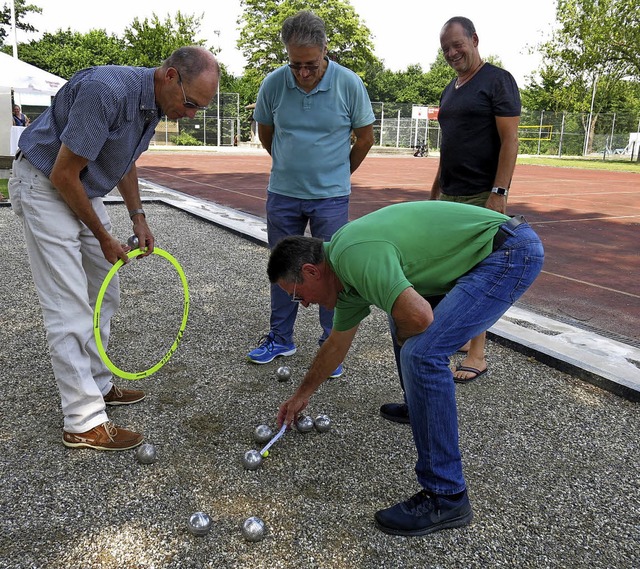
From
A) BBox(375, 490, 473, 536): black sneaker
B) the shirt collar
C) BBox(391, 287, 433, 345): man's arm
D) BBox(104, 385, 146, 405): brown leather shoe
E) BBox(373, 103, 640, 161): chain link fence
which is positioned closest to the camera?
BBox(391, 287, 433, 345): man's arm

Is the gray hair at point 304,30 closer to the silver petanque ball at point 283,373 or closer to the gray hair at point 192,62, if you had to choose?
the gray hair at point 192,62

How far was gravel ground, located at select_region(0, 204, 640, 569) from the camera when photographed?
2.50 m

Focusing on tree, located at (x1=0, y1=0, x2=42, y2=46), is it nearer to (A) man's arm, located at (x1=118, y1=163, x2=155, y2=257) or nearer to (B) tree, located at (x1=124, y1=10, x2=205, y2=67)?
(B) tree, located at (x1=124, y1=10, x2=205, y2=67)

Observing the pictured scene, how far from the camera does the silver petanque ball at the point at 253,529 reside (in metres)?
2.50

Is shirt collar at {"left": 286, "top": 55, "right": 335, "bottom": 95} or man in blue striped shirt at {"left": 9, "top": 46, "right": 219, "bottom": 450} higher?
shirt collar at {"left": 286, "top": 55, "right": 335, "bottom": 95}

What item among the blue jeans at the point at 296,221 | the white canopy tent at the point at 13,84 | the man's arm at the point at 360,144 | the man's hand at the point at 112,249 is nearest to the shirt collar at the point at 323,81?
the man's arm at the point at 360,144

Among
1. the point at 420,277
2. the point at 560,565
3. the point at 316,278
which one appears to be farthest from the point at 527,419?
the point at 316,278

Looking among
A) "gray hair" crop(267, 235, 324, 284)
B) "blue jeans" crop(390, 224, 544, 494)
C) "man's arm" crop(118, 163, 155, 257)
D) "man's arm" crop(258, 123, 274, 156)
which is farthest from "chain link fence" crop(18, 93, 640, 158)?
"gray hair" crop(267, 235, 324, 284)

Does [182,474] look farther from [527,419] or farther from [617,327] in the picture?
[617,327]

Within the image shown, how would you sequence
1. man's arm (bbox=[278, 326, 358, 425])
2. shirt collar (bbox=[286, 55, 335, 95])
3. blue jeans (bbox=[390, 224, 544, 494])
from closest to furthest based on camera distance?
blue jeans (bbox=[390, 224, 544, 494])
man's arm (bbox=[278, 326, 358, 425])
shirt collar (bbox=[286, 55, 335, 95])

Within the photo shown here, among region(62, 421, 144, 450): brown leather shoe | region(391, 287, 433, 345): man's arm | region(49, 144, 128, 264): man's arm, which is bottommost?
region(62, 421, 144, 450): brown leather shoe

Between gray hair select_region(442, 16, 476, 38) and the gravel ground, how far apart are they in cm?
233

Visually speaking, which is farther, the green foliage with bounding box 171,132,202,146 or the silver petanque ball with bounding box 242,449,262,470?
the green foliage with bounding box 171,132,202,146

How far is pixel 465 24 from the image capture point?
154 inches
